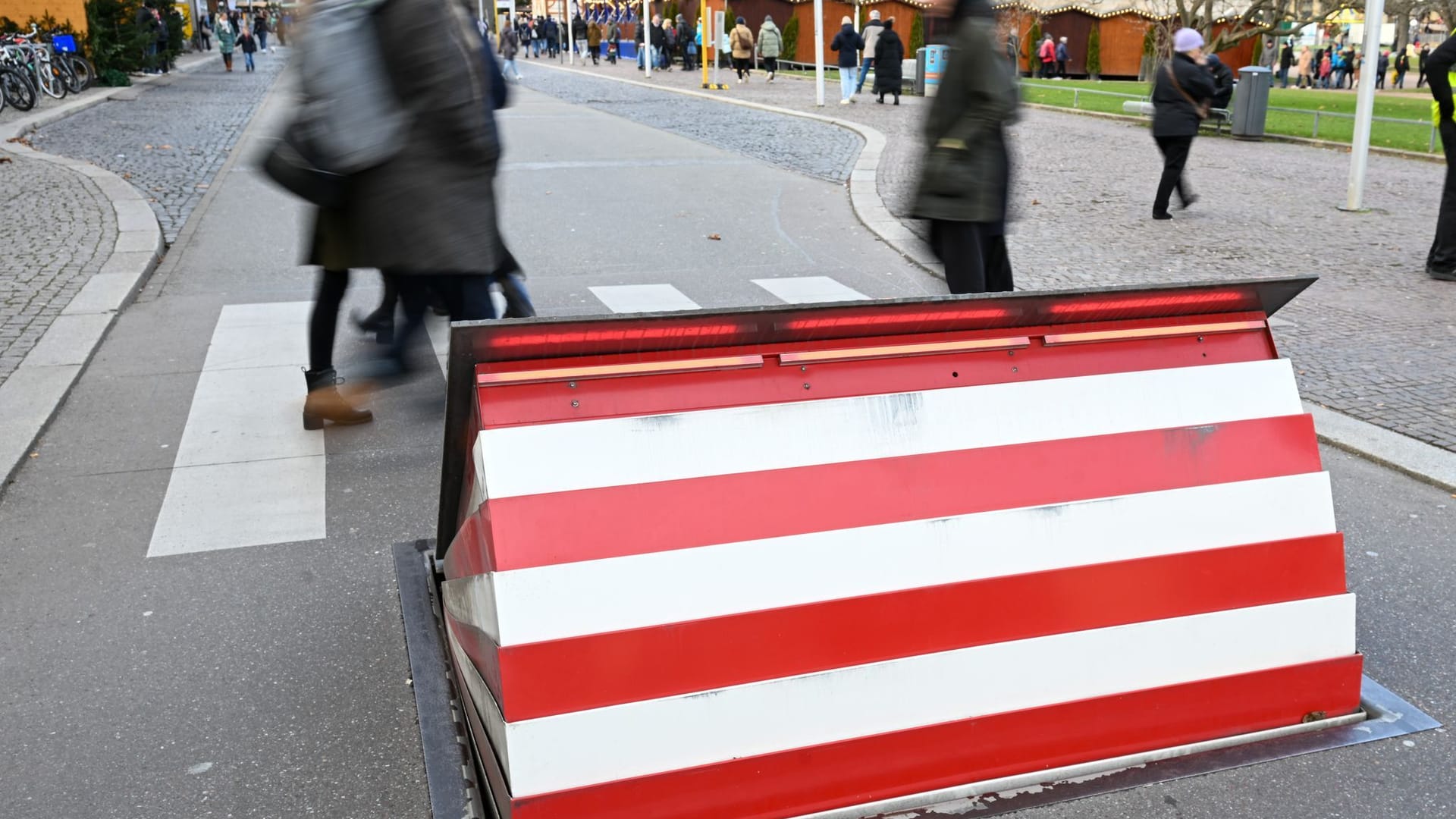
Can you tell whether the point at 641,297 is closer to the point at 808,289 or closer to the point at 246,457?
the point at 808,289

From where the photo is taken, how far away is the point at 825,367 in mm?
2896

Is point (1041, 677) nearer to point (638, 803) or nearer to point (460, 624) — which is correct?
point (638, 803)

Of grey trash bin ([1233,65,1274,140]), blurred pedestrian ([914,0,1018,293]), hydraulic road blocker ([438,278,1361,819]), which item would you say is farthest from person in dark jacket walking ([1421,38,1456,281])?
grey trash bin ([1233,65,1274,140])

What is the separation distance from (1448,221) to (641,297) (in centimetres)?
587

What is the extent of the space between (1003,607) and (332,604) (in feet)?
7.27

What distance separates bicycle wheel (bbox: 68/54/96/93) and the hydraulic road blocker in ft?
80.4

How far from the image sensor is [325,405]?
18.1ft

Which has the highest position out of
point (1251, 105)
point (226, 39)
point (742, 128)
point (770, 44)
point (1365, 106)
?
point (226, 39)

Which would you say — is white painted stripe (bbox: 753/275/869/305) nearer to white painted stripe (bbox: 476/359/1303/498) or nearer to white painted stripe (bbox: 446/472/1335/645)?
white painted stripe (bbox: 476/359/1303/498)

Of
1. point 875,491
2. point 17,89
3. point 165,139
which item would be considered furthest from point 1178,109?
point 17,89

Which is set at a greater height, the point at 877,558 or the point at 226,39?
the point at 226,39

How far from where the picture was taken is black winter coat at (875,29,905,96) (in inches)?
1034

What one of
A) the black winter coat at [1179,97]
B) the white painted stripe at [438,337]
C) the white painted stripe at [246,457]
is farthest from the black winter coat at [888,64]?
the white painted stripe at [246,457]

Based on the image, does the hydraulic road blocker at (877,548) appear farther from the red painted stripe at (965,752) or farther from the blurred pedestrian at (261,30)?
the blurred pedestrian at (261,30)
